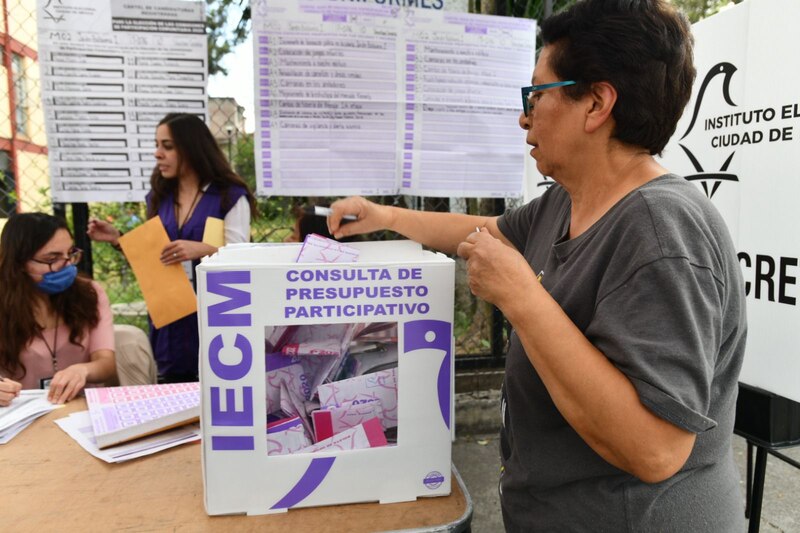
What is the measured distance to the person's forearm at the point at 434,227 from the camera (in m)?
1.54

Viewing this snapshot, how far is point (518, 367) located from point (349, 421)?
32 centimetres

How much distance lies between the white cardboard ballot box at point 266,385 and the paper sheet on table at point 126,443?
36 centimetres

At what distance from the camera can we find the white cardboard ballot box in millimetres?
932

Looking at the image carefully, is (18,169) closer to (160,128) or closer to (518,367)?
(160,128)

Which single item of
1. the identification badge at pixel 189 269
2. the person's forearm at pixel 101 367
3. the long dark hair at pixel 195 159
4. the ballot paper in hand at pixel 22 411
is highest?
the long dark hair at pixel 195 159

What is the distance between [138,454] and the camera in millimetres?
1261

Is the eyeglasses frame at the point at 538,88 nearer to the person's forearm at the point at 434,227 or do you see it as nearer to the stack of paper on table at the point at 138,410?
the person's forearm at the point at 434,227

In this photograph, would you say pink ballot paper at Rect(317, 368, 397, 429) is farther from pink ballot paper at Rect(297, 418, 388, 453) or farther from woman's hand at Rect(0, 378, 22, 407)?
woman's hand at Rect(0, 378, 22, 407)

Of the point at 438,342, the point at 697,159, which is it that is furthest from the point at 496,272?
the point at 697,159

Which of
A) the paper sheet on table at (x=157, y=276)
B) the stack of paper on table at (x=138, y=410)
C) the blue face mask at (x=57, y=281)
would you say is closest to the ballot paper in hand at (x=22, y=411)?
the stack of paper on table at (x=138, y=410)

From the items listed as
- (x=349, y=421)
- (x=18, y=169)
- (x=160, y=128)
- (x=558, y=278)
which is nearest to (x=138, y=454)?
(x=349, y=421)

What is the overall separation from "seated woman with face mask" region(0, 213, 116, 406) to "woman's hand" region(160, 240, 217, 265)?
0.31 meters

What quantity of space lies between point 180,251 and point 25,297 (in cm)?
55

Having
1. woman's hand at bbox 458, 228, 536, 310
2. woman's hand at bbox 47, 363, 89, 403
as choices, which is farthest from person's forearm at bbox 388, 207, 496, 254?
woman's hand at bbox 47, 363, 89, 403
